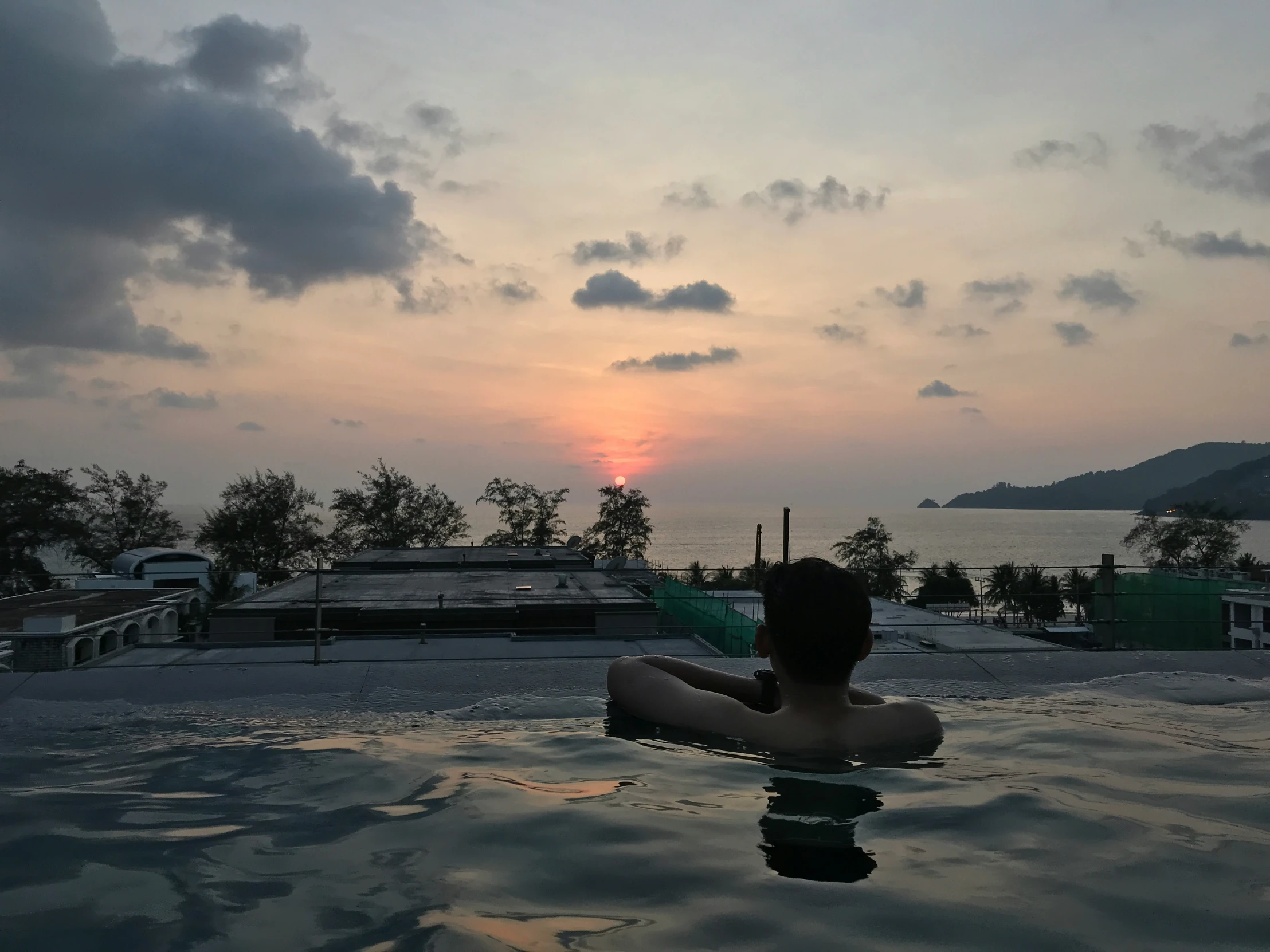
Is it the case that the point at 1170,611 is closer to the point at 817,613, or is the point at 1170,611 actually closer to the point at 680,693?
the point at 680,693

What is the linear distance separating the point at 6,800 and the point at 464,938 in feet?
7.66

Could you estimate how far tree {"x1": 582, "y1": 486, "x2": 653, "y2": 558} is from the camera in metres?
49.3

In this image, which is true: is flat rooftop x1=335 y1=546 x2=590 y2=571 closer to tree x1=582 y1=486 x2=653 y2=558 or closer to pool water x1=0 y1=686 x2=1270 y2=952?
tree x1=582 y1=486 x2=653 y2=558

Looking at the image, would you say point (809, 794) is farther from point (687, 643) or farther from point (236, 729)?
point (687, 643)

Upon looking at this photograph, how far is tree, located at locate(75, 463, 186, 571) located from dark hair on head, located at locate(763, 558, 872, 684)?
5618cm

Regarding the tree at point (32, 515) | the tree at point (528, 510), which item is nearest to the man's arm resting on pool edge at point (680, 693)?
the tree at point (528, 510)

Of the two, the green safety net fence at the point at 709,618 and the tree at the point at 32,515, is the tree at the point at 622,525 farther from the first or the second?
the tree at the point at 32,515

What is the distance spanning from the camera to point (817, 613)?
3.51m

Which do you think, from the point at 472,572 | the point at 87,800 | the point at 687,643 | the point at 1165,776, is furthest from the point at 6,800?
the point at 472,572

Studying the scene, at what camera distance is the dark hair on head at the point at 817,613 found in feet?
11.5

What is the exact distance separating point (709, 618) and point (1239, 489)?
684ft

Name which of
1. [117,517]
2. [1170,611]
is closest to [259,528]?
[117,517]

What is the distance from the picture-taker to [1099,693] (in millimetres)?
5887

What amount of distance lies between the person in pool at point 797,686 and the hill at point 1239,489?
198639 mm
